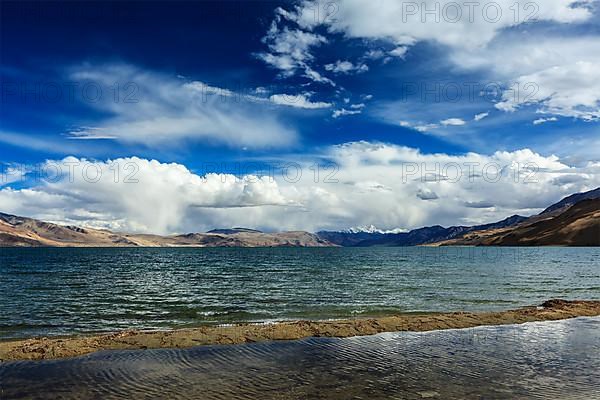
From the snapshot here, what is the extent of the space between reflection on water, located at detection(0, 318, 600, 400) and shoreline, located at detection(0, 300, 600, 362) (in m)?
1.06

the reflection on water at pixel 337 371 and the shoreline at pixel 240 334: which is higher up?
the reflection on water at pixel 337 371

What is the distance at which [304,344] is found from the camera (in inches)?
792

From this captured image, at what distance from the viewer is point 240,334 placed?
22.0 metres

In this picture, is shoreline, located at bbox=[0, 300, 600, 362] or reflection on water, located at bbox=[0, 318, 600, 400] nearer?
reflection on water, located at bbox=[0, 318, 600, 400]

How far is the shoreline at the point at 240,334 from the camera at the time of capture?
19094 mm

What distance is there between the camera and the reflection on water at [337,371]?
13.6 metres

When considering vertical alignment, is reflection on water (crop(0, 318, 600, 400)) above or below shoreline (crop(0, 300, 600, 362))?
above

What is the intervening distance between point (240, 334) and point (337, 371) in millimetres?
7711

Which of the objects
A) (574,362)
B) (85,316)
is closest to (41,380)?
(85,316)

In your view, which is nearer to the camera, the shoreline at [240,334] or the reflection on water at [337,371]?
the reflection on water at [337,371]

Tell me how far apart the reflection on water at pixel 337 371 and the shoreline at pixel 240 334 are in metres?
1.06

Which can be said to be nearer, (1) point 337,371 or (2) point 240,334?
(1) point 337,371

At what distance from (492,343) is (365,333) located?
20.4 ft

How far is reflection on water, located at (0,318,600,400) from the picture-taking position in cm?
1360
